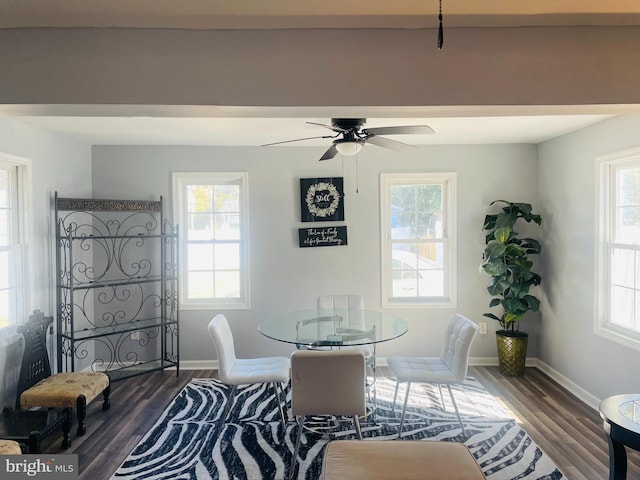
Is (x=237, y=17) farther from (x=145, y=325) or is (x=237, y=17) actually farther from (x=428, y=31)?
(x=145, y=325)

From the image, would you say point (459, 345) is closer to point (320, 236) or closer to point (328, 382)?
point (328, 382)

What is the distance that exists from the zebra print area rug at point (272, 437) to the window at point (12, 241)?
1.51m

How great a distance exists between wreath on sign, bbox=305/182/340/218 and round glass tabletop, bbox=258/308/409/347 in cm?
110

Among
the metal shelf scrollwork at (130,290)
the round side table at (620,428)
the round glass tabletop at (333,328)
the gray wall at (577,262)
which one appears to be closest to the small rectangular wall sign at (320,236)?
the round glass tabletop at (333,328)

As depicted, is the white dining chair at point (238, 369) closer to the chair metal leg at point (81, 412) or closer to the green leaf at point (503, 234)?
the chair metal leg at point (81, 412)

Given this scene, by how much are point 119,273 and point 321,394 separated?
9.32ft

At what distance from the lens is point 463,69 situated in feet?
6.07

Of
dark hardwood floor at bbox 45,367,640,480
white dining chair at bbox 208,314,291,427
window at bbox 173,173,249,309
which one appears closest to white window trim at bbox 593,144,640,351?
dark hardwood floor at bbox 45,367,640,480

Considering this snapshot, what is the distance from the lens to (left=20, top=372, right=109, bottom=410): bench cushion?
2.80 metres

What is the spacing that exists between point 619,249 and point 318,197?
8.97ft

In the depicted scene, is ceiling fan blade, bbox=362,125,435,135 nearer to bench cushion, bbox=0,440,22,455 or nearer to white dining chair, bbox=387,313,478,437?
white dining chair, bbox=387,313,478,437

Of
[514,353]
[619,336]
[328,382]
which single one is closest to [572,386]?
[514,353]

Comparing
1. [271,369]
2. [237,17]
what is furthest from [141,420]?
[237,17]

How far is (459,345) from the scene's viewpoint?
292 centimetres
